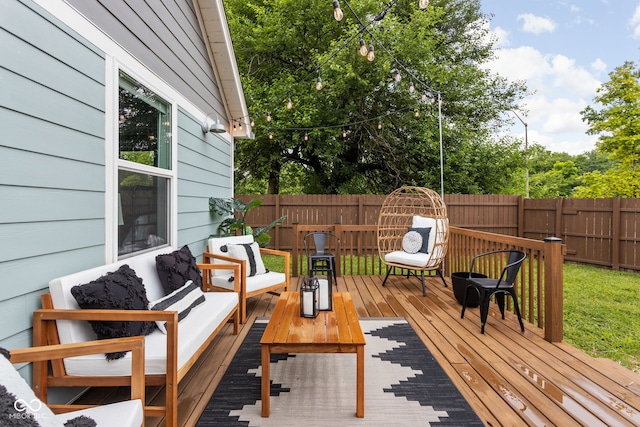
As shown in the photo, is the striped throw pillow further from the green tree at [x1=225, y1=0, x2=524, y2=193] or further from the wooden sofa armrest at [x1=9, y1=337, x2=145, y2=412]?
the green tree at [x1=225, y1=0, x2=524, y2=193]

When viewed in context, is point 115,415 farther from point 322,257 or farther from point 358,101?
point 358,101

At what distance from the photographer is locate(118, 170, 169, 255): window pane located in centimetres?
262

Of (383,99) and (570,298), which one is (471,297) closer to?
(570,298)

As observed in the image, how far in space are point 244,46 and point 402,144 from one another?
220 inches

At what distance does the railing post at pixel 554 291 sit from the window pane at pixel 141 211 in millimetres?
3514

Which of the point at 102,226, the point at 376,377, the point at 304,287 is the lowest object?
the point at 376,377

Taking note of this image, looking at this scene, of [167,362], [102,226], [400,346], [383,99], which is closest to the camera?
[167,362]

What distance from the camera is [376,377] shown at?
242 centimetres

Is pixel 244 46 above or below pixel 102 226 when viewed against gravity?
above

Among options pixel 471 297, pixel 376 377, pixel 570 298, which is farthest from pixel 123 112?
pixel 570 298

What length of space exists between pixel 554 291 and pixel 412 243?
7.35ft

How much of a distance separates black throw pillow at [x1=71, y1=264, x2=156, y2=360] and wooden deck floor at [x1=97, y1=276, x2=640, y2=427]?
52 cm

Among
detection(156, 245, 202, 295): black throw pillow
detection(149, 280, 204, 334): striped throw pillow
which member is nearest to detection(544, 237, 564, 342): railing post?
detection(149, 280, 204, 334): striped throw pillow

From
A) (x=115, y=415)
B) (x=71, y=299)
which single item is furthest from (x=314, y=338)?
(x=71, y=299)
